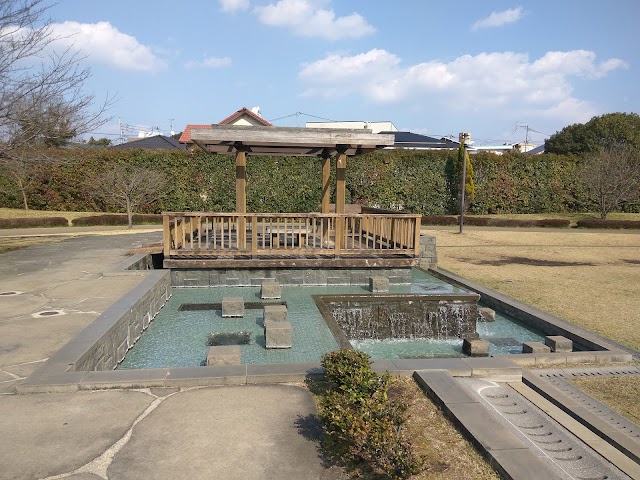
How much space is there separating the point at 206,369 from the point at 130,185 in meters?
17.7

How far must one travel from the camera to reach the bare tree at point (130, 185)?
20.5m

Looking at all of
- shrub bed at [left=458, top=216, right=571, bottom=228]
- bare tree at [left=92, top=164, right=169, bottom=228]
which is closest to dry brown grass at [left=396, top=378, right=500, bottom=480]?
bare tree at [left=92, top=164, right=169, bottom=228]

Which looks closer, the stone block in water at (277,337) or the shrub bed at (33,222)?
the stone block in water at (277,337)

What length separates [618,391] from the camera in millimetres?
4656

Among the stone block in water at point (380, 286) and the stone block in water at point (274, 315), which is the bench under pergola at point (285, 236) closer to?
the stone block in water at point (380, 286)

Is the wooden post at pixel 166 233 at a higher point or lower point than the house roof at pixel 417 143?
lower

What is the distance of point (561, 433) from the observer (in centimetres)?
382

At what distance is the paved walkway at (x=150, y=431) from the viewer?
3.01 meters

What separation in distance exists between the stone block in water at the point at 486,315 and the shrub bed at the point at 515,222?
51.7ft

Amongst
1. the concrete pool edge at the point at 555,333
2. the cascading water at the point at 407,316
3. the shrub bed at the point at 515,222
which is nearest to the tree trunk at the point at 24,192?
the cascading water at the point at 407,316

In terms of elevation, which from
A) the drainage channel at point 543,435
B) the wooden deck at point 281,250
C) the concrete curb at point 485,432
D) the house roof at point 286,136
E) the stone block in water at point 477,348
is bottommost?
the stone block in water at point 477,348

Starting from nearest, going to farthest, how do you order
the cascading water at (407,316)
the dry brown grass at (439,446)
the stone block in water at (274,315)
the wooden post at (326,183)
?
the dry brown grass at (439,446) < the stone block in water at (274,315) < the cascading water at (407,316) < the wooden post at (326,183)

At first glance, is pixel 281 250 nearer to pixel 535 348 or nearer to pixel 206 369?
pixel 206 369

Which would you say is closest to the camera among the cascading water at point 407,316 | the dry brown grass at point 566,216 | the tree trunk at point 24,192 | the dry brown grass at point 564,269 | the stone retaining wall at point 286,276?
the dry brown grass at point 564,269
